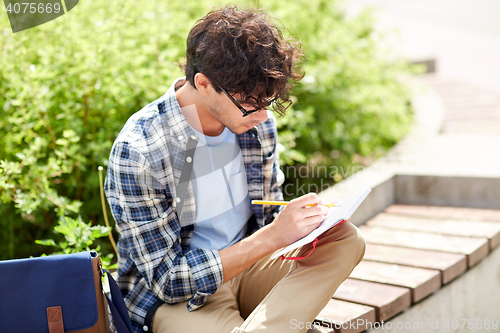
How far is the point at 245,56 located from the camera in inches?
71.4

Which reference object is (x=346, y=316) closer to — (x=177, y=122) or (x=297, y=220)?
(x=297, y=220)

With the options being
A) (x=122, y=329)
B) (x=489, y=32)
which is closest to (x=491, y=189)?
(x=122, y=329)

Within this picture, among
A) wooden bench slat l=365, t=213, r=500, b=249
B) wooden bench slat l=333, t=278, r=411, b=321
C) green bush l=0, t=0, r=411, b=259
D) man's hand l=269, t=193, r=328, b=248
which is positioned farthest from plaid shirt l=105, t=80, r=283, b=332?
wooden bench slat l=365, t=213, r=500, b=249

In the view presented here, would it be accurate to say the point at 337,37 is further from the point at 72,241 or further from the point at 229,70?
the point at 72,241

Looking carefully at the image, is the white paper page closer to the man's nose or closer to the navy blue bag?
the man's nose

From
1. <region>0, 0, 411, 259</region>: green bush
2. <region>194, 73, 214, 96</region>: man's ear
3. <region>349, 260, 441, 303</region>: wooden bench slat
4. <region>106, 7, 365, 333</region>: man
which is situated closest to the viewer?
<region>106, 7, 365, 333</region>: man

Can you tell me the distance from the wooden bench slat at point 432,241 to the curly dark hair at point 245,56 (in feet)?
4.77

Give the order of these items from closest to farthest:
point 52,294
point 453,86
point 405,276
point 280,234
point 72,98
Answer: point 52,294 → point 280,234 → point 405,276 → point 72,98 → point 453,86

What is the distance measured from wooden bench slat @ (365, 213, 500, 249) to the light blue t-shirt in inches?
55.7

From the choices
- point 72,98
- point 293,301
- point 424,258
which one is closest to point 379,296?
point 424,258

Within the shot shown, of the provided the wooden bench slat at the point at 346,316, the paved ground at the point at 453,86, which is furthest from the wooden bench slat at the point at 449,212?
the wooden bench slat at the point at 346,316

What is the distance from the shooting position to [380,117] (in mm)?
4332

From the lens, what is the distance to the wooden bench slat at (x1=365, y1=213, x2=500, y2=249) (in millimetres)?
2927

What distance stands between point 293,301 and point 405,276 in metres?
0.93
